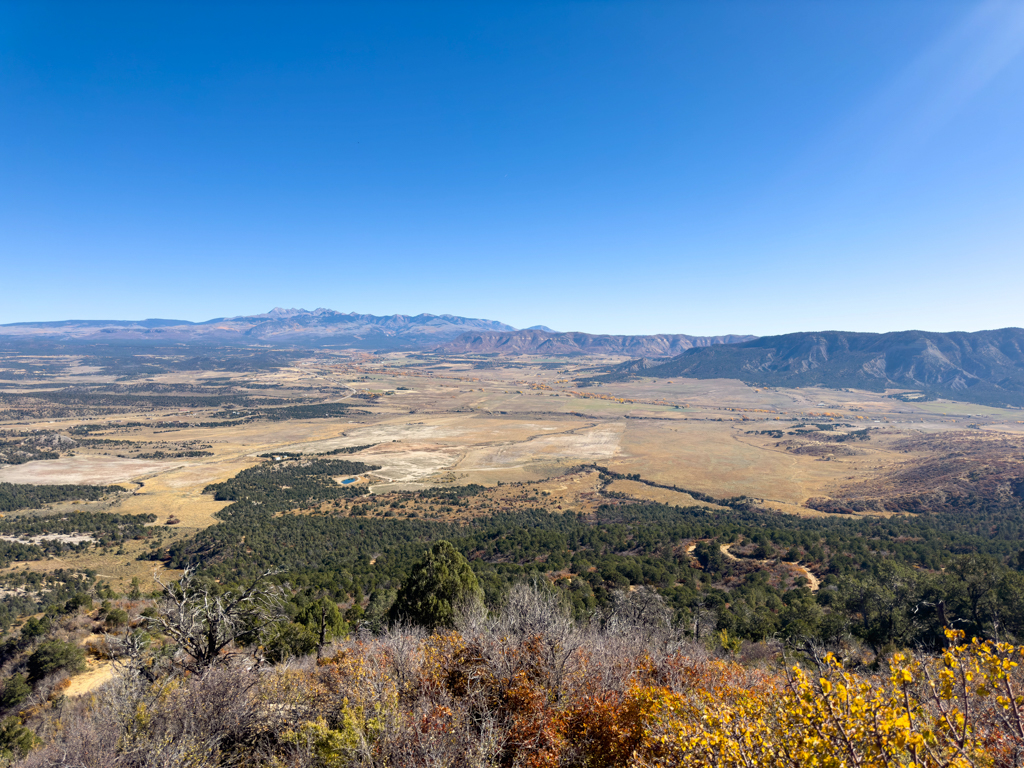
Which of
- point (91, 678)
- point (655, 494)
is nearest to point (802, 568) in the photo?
point (655, 494)

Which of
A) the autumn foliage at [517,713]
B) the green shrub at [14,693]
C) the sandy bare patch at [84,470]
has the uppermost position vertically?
the autumn foliage at [517,713]

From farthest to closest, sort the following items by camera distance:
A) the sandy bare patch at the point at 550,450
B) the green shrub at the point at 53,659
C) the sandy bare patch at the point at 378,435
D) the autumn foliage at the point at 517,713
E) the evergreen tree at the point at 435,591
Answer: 1. the sandy bare patch at the point at 378,435
2. the sandy bare patch at the point at 550,450
3. the evergreen tree at the point at 435,591
4. the green shrub at the point at 53,659
5. the autumn foliage at the point at 517,713

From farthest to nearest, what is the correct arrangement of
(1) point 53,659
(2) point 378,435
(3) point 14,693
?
(2) point 378,435
(1) point 53,659
(3) point 14,693

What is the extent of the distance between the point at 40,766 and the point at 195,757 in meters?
4.41

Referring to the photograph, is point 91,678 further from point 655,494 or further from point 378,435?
point 378,435

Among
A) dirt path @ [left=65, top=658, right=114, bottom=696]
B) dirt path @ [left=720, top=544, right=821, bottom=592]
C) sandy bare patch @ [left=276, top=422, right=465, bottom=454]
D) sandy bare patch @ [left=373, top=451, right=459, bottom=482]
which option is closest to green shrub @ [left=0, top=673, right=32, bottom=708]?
dirt path @ [left=65, top=658, right=114, bottom=696]

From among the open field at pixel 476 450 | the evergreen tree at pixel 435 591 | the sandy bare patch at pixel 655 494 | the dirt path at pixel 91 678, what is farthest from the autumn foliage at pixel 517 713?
the sandy bare patch at pixel 655 494

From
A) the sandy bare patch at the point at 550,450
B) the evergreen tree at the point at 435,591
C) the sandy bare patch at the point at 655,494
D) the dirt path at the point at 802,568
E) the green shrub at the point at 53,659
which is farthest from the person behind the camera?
the sandy bare patch at the point at 550,450

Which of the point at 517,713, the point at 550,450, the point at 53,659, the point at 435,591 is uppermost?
the point at 517,713

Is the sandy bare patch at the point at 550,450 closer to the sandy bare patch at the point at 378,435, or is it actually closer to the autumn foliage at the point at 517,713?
the sandy bare patch at the point at 378,435

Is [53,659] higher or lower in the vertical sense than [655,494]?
higher

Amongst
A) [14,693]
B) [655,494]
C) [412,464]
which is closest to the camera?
[14,693]

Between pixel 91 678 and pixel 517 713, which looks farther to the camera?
pixel 91 678

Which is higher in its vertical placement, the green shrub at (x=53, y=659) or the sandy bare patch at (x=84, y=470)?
the green shrub at (x=53, y=659)
